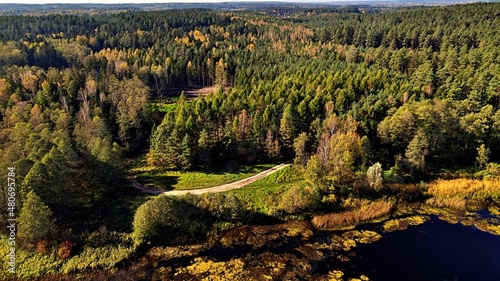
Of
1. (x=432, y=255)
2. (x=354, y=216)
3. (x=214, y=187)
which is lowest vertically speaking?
(x=432, y=255)

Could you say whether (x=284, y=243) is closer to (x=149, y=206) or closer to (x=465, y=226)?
(x=149, y=206)

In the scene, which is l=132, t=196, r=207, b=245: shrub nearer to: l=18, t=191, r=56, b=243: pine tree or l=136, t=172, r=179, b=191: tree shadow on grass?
l=136, t=172, r=179, b=191: tree shadow on grass

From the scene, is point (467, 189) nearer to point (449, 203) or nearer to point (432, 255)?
point (449, 203)

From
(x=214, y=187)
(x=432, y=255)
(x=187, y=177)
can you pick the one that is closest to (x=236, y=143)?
(x=187, y=177)

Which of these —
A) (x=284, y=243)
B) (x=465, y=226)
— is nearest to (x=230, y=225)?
(x=284, y=243)

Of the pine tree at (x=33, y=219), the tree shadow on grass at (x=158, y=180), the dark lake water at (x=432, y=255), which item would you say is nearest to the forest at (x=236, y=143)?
the pine tree at (x=33, y=219)

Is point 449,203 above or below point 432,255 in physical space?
above
